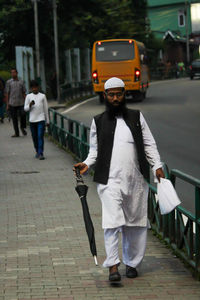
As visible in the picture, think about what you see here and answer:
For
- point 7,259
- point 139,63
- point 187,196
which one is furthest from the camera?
point 139,63

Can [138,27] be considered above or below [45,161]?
above

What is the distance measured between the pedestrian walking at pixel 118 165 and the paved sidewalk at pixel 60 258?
33 cm

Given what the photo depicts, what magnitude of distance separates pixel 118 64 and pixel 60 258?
28855 millimetres

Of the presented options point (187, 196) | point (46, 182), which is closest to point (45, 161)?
point (46, 182)

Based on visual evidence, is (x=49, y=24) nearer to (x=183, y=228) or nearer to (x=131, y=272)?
(x=183, y=228)

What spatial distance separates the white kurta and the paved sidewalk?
53cm

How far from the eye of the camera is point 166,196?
20.1ft

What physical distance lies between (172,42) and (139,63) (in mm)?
47139

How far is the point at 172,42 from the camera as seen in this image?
82.1 meters

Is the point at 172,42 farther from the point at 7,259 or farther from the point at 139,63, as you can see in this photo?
the point at 7,259

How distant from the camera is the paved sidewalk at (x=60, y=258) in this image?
19.4 feet

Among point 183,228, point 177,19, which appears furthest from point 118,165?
point 177,19

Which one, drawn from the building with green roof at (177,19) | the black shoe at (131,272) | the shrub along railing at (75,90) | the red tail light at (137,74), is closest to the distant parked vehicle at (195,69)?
the shrub along railing at (75,90)

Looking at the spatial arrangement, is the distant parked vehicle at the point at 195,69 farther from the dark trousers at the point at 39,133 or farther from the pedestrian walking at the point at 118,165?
the pedestrian walking at the point at 118,165
